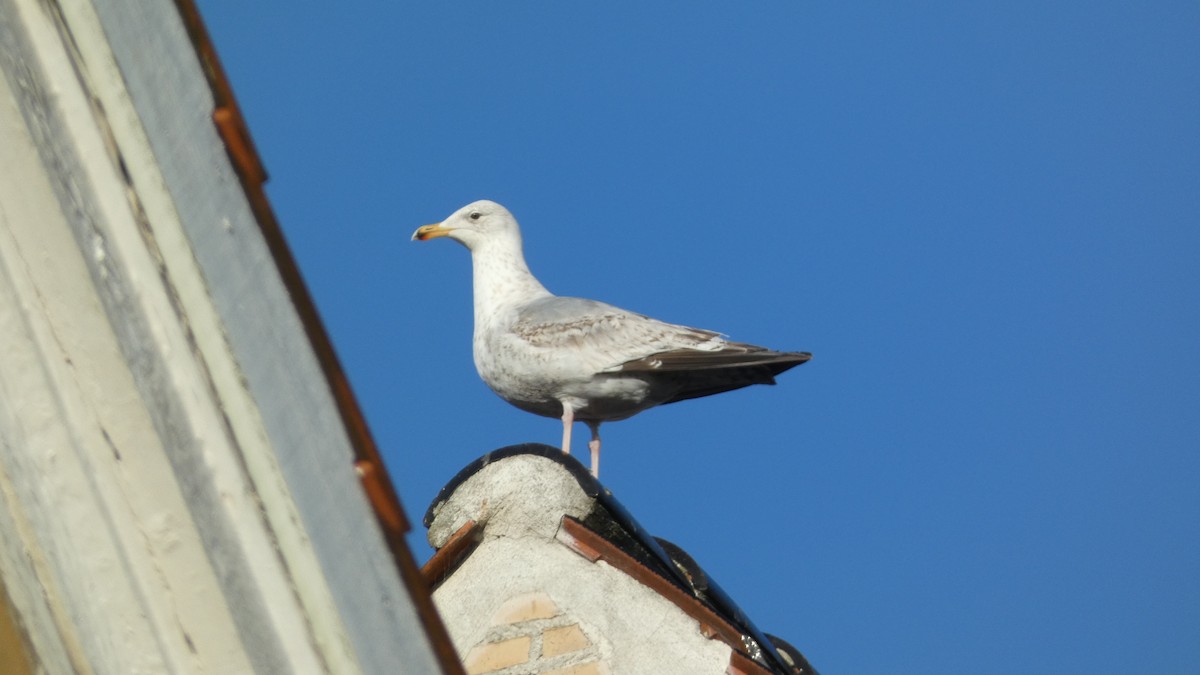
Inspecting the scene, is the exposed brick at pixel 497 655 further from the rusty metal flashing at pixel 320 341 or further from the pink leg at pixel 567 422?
the pink leg at pixel 567 422

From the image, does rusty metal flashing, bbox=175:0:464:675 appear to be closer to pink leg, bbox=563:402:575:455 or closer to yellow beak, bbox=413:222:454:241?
pink leg, bbox=563:402:575:455

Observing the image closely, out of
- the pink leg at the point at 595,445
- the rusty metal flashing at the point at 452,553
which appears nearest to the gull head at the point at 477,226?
the pink leg at the point at 595,445

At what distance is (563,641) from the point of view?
413 centimetres

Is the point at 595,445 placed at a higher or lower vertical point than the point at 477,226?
lower

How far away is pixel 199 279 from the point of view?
1.79 meters

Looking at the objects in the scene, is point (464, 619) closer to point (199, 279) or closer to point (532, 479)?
point (532, 479)

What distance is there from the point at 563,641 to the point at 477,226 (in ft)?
15.1

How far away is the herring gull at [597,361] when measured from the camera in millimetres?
7113

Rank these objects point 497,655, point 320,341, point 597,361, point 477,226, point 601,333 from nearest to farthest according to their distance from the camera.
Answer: point 320,341 < point 497,655 < point 597,361 < point 601,333 < point 477,226

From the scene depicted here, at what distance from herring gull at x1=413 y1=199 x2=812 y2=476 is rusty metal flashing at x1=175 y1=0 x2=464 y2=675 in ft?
17.4

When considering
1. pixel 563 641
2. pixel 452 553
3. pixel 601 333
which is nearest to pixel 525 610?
pixel 563 641

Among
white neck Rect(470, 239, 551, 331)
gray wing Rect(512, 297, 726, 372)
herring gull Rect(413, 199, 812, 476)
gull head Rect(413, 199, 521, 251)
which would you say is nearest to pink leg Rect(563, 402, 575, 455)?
herring gull Rect(413, 199, 812, 476)

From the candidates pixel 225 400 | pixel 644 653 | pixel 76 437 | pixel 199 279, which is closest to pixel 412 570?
pixel 225 400

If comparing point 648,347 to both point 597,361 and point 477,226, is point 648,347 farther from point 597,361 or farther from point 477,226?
point 477,226
